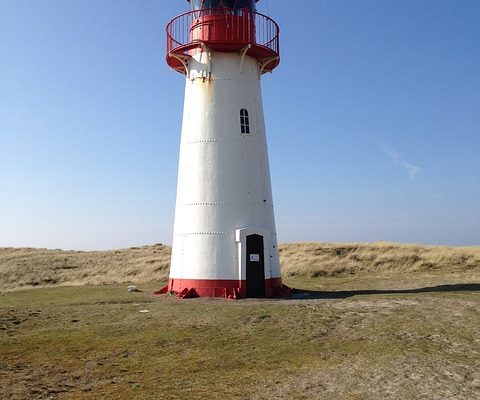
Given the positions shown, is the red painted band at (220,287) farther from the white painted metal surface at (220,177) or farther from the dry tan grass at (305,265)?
the dry tan grass at (305,265)

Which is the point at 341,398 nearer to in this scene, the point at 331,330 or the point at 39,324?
the point at 331,330

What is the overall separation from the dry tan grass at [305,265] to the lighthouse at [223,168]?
957 cm

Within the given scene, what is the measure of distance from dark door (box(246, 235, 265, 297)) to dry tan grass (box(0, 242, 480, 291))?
30.5ft

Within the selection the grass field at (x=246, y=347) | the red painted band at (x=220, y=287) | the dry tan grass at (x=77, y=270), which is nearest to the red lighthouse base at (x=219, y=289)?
the red painted band at (x=220, y=287)

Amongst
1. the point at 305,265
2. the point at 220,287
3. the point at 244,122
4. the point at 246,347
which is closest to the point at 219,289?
the point at 220,287

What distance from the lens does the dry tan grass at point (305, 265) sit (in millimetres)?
27406

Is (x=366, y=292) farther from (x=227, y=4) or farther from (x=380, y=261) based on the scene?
(x=380, y=261)

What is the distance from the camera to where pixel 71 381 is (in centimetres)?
794

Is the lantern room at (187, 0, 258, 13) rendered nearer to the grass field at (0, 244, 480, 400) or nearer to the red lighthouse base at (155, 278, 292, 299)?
the red lighthouse base at (155, 278, 292, 299)

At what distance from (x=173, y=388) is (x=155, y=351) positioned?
233 cm

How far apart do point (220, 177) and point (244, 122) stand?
228 centimetres

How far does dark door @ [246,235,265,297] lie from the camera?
17.5m

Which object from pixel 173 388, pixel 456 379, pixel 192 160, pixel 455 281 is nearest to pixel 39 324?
pixel 173 388

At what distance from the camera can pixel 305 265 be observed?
1115 inches
